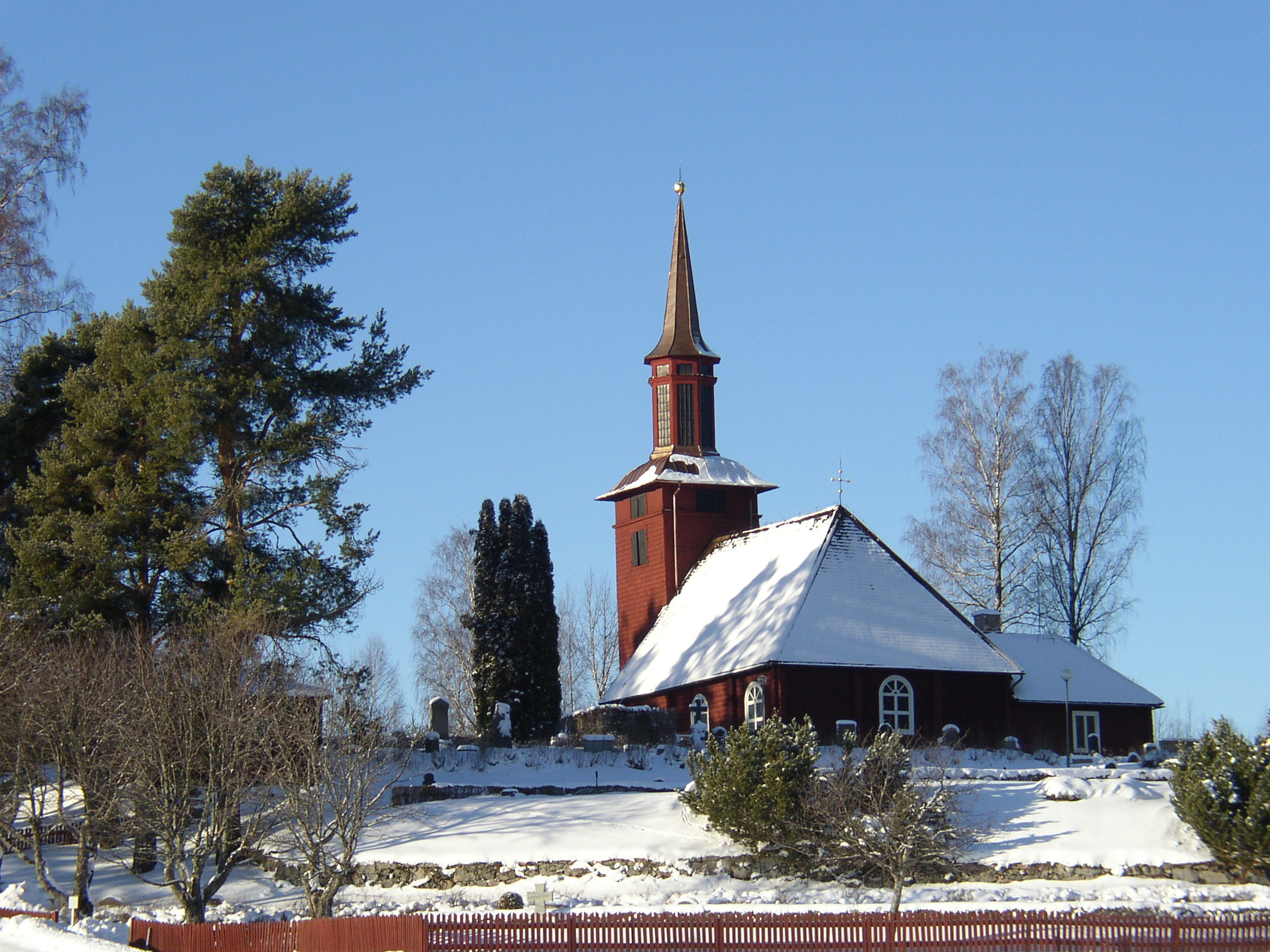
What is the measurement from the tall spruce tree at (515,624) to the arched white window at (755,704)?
572 cm

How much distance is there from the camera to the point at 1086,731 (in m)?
38.9

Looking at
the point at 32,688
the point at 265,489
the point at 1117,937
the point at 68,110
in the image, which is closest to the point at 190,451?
the point at 265,489

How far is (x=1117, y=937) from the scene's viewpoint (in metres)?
17.1

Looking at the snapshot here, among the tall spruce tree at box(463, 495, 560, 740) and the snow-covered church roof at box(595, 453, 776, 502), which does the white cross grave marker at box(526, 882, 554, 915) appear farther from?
the snow-covered church roof at box(595, 453, 776, 502)

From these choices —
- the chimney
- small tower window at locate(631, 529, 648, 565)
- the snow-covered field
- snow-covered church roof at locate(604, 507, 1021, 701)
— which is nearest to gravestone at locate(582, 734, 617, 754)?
the snow-covered field

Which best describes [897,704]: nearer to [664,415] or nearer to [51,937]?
[664,415]

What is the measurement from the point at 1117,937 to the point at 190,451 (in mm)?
20295

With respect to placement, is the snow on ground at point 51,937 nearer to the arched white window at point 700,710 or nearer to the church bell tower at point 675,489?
the arched white window at point 700,710

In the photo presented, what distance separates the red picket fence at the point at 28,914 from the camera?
776 inches

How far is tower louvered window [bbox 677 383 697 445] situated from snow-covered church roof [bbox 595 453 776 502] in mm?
547

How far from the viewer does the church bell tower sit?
43.4 metres

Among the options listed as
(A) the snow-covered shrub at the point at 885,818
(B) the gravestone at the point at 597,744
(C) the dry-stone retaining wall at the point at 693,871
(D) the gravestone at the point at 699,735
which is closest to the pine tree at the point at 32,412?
(B) the gravestone at the point at 597,744

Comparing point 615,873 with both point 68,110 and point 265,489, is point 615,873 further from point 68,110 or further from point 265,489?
point 68,110

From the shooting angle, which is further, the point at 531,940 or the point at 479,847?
the point at 479,847
